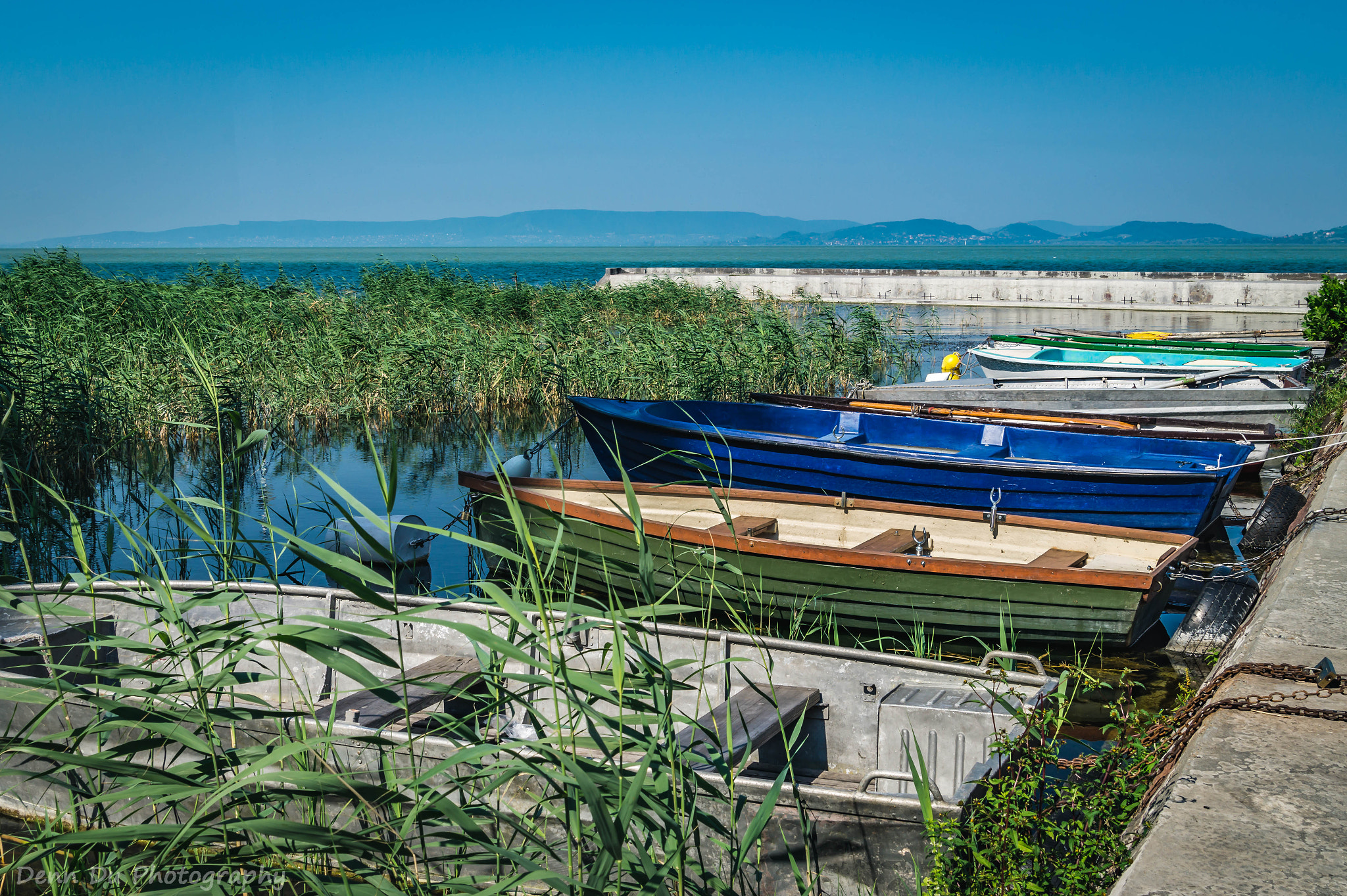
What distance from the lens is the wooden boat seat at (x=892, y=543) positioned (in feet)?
19.8

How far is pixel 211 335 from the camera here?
12562 mm

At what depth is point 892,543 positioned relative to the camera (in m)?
6.21

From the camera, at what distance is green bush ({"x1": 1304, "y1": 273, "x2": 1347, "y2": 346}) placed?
15.4 meters

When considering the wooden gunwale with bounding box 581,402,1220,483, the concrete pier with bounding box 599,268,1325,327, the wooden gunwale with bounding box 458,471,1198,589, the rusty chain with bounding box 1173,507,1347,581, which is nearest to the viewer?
the wooden gunwale with bounding box 458,471,1198,589

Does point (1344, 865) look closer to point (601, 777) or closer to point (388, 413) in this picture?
point (601, 777)

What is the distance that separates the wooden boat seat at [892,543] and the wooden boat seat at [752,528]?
2.07 feet

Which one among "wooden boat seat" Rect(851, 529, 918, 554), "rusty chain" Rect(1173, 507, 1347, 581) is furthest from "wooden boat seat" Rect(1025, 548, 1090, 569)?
"wooden boat seat" Rect(851, 529, 918, 554)

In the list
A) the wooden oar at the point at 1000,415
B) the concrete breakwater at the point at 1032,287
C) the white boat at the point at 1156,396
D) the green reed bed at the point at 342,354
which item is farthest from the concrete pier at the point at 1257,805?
the concrete breakwater at the point at 1032,287

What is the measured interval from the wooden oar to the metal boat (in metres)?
5.61

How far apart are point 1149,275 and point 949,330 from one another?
9.08 metres

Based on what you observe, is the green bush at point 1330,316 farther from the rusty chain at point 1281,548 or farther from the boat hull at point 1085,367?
the rusty chain at point 1281,548

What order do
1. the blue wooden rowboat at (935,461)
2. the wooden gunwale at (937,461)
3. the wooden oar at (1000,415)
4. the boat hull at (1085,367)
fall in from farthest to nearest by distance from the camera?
the boat hull at (1085,367), the wooden oar at (1000,415), the blue wooden rowboat at (935,461), the wooden gunwale at (937,461)

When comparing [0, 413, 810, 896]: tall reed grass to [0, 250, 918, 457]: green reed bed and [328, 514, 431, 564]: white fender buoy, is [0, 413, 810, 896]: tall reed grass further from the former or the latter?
[0, 250, 918, 457]: green reed bed

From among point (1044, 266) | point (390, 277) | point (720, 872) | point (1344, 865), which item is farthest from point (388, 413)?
point (1044, 266)
